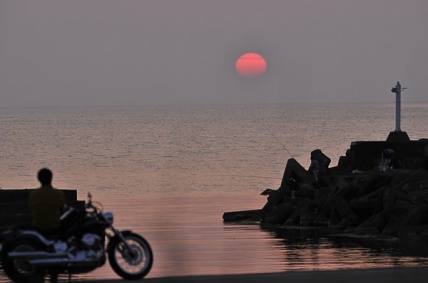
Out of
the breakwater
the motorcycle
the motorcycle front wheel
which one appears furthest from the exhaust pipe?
the breakwater

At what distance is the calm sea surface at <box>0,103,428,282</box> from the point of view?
2662 centimetres

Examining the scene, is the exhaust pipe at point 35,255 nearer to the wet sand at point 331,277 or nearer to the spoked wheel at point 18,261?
the spoked wheel at point 18,261

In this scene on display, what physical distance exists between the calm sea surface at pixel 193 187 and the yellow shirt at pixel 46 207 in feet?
24.1

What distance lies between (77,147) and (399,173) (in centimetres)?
10008

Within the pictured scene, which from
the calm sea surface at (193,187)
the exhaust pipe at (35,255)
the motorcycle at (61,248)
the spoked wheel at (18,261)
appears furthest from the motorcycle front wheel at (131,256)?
the calm sea surface at (193,187)

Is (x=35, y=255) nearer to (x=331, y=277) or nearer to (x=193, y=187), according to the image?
(x=331, y=277)

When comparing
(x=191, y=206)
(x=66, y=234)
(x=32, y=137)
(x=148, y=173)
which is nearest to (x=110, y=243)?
(x=66, y=234)

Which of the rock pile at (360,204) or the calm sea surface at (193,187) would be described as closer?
the calm sea surface at (193,187)

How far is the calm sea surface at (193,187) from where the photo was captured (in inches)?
1048

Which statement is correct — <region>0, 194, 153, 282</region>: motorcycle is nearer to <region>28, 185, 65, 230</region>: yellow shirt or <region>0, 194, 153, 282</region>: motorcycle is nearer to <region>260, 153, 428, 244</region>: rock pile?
<region>28, 185, 65, 230</region>: yellow shirt

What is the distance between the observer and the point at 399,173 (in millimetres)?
35219

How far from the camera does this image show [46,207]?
1534 cm

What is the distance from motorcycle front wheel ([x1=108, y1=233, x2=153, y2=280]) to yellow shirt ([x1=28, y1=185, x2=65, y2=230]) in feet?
2.68

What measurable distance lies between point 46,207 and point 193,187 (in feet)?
178
